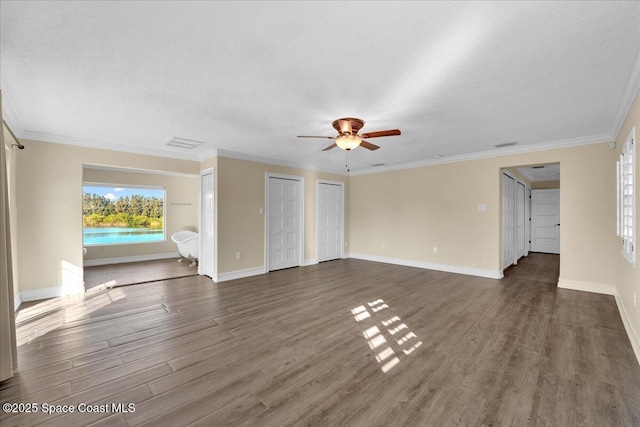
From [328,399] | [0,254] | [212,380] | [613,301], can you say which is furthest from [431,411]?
[613,301]

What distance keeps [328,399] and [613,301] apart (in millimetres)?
4617

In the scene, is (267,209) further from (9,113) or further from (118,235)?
(118,235)

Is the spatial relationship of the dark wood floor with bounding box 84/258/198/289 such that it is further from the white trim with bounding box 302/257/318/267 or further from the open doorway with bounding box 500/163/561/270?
the open doorway with bounding box 500/163/561/270

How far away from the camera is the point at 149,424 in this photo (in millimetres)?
1686

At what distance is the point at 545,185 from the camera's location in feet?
28.4

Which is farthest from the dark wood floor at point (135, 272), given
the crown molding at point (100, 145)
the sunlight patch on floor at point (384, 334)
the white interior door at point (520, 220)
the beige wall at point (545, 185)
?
the beige wall at point (545, 185)

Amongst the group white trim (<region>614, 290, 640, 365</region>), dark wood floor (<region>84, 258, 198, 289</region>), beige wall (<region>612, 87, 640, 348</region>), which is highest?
beige wall (<region>612, 87, 640, 348</region>)

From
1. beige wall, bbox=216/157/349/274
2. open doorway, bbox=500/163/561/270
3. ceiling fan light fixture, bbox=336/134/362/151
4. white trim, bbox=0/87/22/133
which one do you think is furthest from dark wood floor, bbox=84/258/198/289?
open doorway, bbox=500/163/561/270

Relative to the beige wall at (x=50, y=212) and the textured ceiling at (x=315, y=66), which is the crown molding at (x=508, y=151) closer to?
the textured ceiling at (x=315, y=66)

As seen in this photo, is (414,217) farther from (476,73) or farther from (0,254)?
(0,254)

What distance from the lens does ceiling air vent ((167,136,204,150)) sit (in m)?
4.50

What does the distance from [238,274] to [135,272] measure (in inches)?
98.9

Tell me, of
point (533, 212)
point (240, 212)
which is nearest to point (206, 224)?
point (240, 212)

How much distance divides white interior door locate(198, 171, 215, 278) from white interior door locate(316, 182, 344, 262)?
2617mm
